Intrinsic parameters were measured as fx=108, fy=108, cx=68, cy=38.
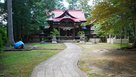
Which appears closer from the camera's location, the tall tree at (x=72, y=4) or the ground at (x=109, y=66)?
the ground at (x=109, y=66)

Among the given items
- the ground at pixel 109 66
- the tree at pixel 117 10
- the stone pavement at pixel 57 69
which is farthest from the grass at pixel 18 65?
the tree at pixel 117 10

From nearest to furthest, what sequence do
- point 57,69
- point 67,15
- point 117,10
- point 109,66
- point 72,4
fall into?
point 57,69, point 109,66, point 117,10, point 67,15, point 72,4

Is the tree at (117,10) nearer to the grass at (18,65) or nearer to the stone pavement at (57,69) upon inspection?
the stone pavement at (57,69)

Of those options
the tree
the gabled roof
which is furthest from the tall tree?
the tree

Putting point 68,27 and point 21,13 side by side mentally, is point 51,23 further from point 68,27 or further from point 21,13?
point 21,13

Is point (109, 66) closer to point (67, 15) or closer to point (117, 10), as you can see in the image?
point (117, 10)

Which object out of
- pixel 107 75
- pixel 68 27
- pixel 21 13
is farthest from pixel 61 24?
pixel 107 75

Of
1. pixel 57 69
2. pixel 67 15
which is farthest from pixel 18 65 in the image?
pixel 67 15

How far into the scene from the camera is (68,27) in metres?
23.3

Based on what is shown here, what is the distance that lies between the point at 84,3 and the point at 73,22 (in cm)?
1579

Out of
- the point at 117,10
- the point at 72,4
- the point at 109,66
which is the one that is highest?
the point at 72,4

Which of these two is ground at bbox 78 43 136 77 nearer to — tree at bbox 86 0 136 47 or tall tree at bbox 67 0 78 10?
tree at bbox 86 0 136 47

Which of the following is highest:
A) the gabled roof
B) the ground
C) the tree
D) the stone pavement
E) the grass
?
the gabled roof

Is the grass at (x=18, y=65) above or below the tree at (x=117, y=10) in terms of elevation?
below
